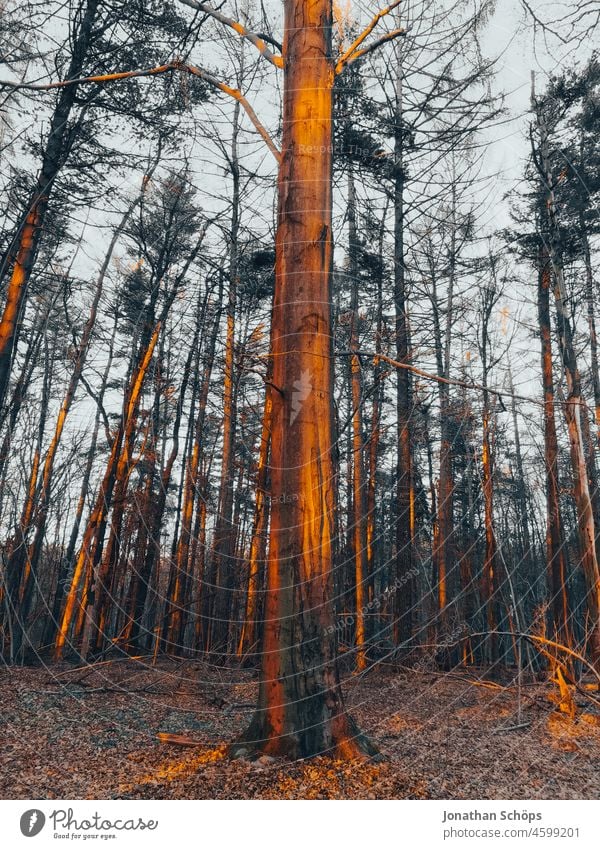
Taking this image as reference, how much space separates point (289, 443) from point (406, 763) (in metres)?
2.05

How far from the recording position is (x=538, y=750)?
161 inches

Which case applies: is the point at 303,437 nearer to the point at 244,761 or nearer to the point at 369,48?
the point at 244,761

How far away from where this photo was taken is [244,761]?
285 cm

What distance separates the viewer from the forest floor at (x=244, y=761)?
2648 mm

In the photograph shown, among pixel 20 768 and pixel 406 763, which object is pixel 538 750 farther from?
pixel 20 768

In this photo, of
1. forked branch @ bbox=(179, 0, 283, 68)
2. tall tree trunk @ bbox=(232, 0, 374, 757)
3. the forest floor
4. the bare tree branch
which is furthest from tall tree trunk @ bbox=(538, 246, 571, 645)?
forked branch @ bbox=(179, 0, 283, 68)

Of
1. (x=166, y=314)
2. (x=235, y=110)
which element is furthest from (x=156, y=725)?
(x=235, y=110)

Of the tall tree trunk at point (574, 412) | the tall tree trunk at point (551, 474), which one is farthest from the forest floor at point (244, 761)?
the tall tree trunk at point (551, 474)
